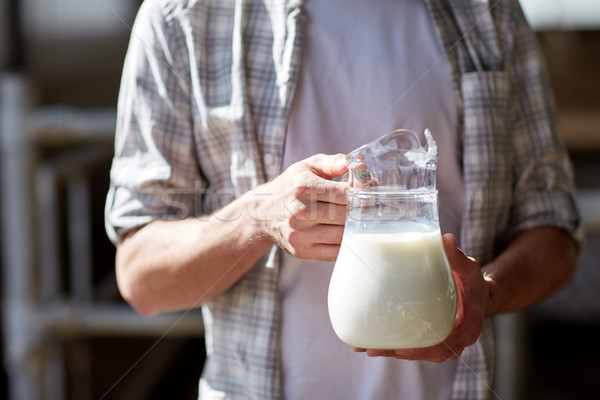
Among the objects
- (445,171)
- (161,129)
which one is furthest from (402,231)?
(161,129)

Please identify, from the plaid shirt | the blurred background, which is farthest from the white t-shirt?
the blurred background

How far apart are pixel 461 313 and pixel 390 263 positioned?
0.29ft

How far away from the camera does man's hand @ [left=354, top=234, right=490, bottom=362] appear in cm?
46

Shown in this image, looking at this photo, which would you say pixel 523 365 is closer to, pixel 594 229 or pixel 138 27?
pixel 594 229

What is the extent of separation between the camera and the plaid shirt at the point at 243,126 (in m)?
0.56

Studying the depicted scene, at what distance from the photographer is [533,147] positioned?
1.99ft

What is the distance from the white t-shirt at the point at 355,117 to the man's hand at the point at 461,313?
2.8 inches

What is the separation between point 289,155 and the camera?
0.54m

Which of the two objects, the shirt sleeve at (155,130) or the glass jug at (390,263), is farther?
the shirt sleeve at (155,130)

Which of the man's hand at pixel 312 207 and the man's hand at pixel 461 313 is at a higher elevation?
the man's hand at pixel 312 207

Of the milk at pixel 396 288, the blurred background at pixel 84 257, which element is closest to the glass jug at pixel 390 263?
the milk at pixel 396 288

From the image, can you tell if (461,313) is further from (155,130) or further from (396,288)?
(155,130)

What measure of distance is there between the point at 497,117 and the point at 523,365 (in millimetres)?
502

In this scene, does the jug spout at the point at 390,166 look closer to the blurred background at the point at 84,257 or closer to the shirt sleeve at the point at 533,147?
the shirt sleeve at the point at 533,147
